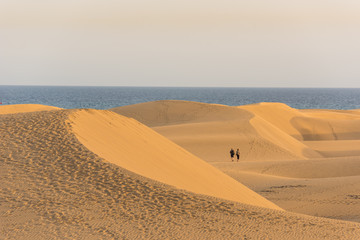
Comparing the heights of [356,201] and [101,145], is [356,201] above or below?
below

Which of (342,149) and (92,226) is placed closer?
(92,226)

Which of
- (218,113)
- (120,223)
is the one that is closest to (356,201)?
(120,223)

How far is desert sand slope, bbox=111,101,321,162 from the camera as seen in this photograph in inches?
1082

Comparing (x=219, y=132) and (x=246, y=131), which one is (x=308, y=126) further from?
(x=219, y=132)

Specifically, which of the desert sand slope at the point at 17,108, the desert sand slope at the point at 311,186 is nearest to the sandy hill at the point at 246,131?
the desert sand slope at the point at 311,186

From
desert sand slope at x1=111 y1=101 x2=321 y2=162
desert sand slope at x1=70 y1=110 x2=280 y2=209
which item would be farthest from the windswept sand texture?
desert sand slope at x1=70 y1=110 x2=280 y2=209

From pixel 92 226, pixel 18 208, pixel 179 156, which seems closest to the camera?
pixel 92 226

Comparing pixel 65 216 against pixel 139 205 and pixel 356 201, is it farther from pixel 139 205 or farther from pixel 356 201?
pixel 356 201

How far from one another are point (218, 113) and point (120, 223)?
3139 centimetres

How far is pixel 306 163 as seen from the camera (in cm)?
2089

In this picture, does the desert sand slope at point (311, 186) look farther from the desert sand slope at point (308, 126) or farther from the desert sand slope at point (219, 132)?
the desert sand slope at point (308, 126)

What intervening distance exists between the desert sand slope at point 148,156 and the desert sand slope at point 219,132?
12473mm

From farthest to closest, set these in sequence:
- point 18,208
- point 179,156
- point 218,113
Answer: point 218,113, point 179,156, point 18,208

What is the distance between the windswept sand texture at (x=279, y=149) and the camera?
46.6ft
